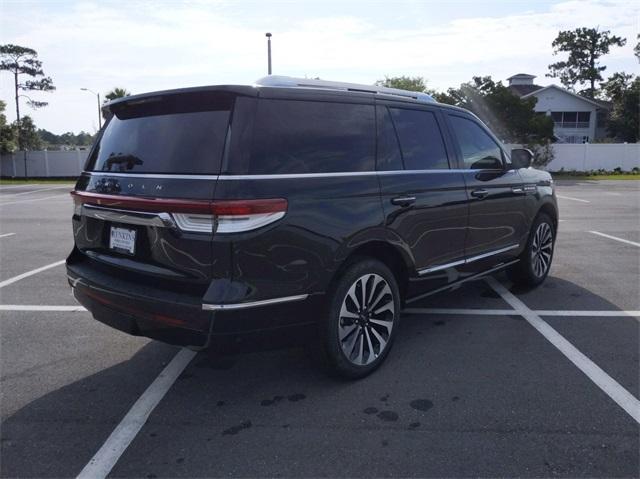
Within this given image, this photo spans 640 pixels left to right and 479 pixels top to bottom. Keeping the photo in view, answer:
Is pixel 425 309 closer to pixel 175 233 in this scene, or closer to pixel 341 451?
pixel 341 451

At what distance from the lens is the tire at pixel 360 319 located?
11.1ft

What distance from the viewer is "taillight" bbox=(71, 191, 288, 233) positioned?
2.82 meters

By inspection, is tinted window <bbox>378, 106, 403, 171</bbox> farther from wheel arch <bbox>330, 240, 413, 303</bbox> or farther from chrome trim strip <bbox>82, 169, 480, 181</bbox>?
wheel arch <bbox>330, 240, 413, 303</bbox>

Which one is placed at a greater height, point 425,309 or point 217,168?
point 217,168

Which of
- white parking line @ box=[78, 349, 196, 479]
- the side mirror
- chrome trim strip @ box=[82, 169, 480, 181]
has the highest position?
the side mirror

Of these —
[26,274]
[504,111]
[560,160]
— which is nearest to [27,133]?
[504,111]

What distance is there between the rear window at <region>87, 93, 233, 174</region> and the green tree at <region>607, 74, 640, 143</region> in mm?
50363

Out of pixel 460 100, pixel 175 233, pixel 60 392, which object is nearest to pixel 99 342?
pixel 60 392

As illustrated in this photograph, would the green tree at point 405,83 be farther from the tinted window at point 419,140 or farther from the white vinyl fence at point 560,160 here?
the tinted window at point 419,140

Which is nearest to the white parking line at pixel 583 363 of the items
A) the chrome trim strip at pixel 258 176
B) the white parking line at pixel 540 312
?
the white parking line at pixel 540 312

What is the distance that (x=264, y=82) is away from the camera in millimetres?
3291

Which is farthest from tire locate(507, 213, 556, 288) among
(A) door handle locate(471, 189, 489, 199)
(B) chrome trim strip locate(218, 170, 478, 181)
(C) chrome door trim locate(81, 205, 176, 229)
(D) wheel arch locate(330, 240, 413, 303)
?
(C) chrome door trim locate(81, 205, 176, 229)

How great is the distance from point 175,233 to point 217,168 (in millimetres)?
428

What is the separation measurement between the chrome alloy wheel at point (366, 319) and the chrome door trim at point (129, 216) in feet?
3.99
